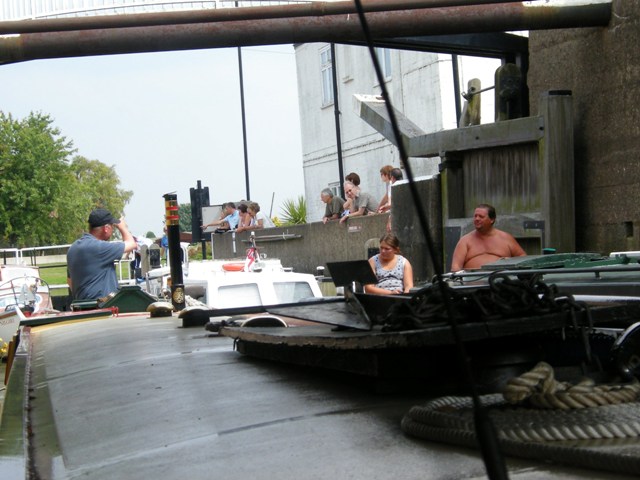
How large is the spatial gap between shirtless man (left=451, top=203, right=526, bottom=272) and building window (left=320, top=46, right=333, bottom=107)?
1013 inches

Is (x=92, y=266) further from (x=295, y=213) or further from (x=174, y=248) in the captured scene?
(x=295, y=213)

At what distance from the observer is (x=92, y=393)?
14.8ft

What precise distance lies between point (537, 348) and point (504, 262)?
3.64 metres

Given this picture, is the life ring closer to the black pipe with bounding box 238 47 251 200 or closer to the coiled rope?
the coiled rope

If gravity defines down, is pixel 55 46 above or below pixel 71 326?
above

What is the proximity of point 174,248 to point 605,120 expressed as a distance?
468 cm

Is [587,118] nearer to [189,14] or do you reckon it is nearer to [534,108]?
[534,108]

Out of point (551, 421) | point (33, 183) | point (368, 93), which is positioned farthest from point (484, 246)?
point (33, 183)

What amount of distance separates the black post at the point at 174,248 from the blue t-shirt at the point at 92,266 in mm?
513

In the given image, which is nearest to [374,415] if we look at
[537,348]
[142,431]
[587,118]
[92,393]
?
[537,348]

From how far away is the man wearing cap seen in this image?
955 centimetres

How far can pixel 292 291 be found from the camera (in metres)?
13.5

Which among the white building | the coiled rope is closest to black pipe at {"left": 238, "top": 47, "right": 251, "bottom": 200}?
the white building

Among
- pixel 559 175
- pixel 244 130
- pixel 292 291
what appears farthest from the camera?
pixel 244 130
